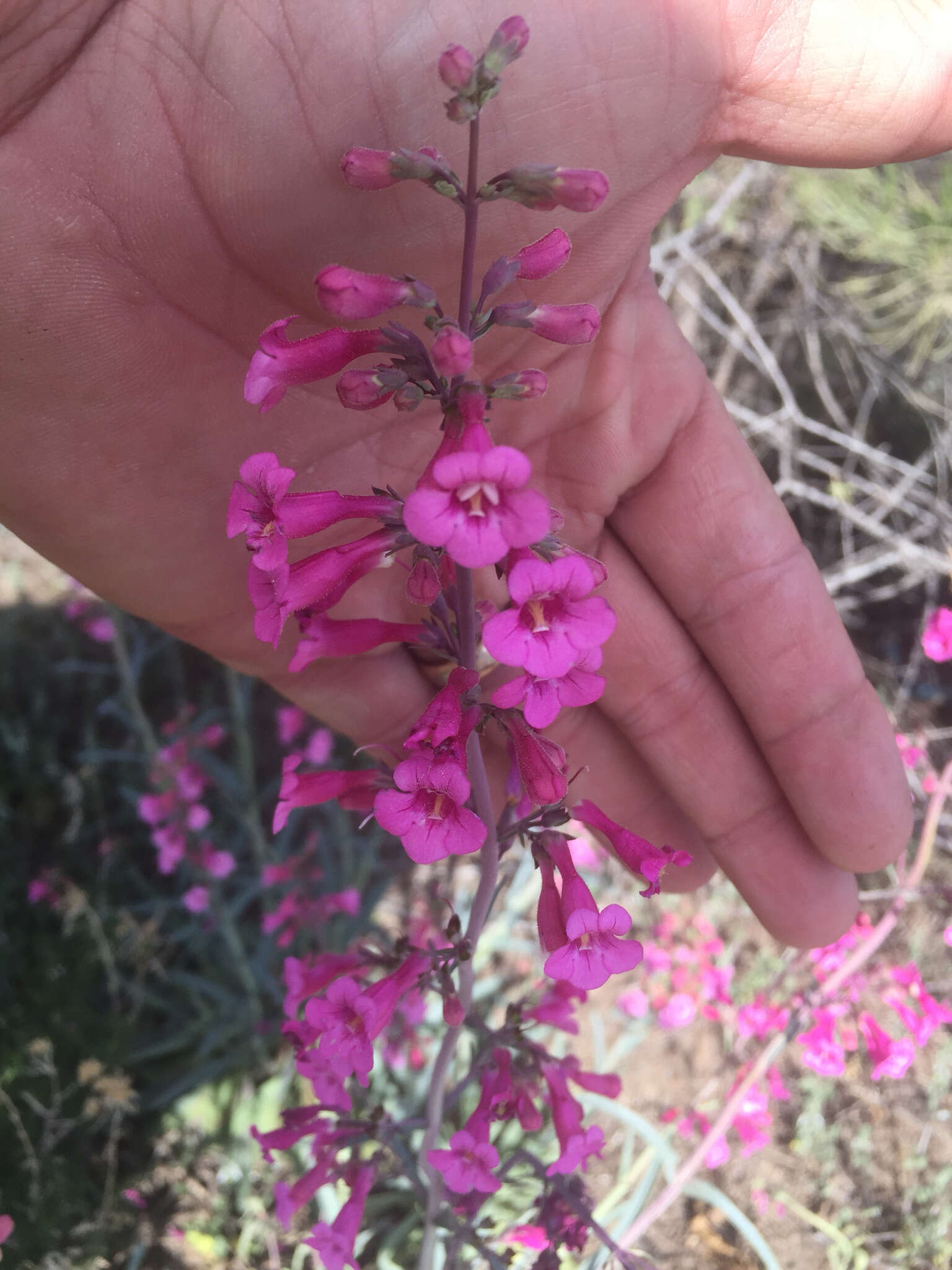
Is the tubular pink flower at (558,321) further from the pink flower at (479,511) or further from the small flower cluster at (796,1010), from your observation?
the small flower cluster at (796,1010)

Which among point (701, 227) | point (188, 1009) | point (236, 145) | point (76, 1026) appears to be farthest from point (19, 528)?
point (701, 227)

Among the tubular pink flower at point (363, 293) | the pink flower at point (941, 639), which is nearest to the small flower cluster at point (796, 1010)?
the pink flower at point (941, 639)

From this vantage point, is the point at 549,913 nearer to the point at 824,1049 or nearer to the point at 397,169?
the point at 397,169

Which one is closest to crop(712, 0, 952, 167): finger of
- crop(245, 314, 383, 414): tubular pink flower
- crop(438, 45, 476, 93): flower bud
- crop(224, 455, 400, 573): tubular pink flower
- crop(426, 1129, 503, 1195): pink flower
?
crop(438, 45, 476, 93): flower bud

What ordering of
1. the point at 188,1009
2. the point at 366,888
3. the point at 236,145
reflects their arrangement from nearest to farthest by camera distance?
1. the point at 236,145
2. the point at 188,1009
3. the point at 366,888

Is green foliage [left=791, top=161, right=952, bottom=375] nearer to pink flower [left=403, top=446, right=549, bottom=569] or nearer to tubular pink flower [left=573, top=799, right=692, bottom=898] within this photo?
tubular pink flower [left=573, top=799, right=692, bottom=898]

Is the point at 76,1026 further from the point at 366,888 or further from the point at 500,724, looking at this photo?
the point at 500,724
